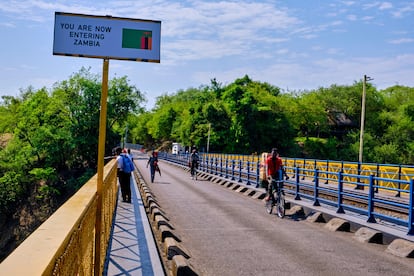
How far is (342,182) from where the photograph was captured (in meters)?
12.1

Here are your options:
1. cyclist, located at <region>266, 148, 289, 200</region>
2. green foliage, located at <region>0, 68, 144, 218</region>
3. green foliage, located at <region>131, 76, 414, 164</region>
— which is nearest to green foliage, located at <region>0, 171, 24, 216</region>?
green foliage, located at <region>0, 68, 144, 218</region>

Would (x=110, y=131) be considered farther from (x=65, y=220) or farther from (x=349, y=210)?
(x=65, y=220)

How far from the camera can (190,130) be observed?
7475 cm

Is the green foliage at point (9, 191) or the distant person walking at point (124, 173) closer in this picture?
the distant person walking at point (124, 173)

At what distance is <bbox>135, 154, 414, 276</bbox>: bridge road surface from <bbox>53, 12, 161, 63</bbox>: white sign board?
3.57 meters

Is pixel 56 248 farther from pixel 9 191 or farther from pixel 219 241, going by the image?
pixel 9 191

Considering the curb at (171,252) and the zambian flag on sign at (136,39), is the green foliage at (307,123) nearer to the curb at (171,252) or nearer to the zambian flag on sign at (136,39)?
the curb at (171,252)

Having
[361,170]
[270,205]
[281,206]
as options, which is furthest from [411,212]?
[361,170]

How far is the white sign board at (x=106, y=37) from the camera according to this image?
5.58 meters

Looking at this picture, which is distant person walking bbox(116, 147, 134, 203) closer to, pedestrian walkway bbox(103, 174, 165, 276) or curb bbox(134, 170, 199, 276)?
curb bbox(134, 170, 199, 276)

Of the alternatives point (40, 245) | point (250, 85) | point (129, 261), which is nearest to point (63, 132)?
point (250, 85)

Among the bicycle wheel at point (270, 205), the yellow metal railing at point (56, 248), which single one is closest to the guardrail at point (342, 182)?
the bicycle wheel at point (270, 205)

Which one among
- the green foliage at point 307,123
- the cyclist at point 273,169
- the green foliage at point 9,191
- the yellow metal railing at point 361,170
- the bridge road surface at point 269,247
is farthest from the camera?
the green foliage at point 307,123

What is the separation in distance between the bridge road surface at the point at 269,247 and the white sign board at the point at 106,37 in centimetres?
357
